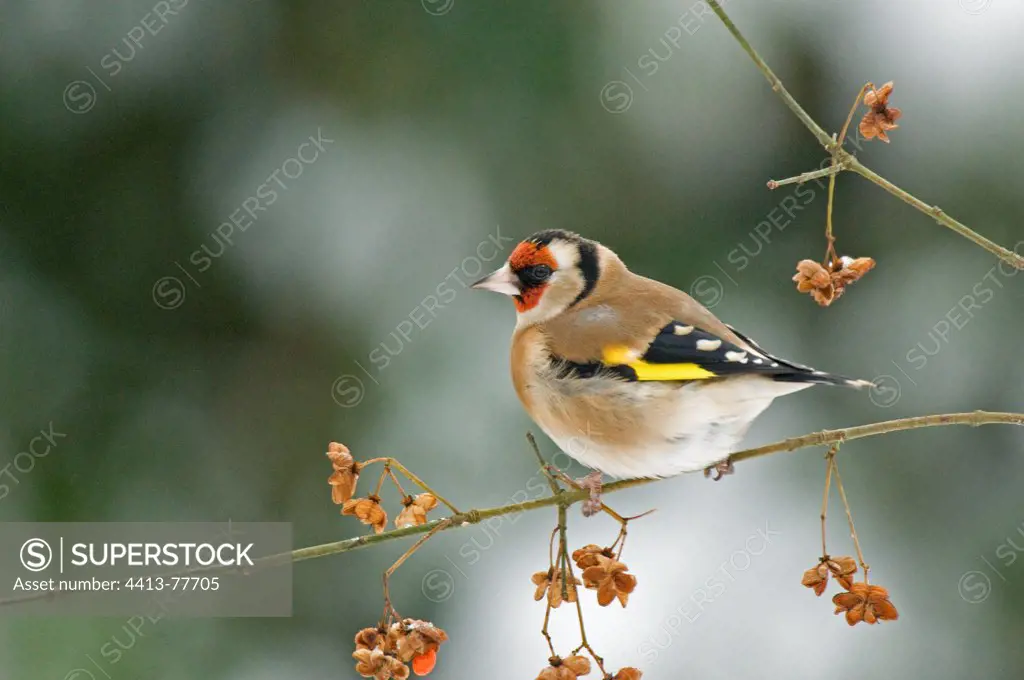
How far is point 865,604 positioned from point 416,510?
654 millimetres

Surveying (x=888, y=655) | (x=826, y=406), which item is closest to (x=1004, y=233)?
(x=826, y=406)

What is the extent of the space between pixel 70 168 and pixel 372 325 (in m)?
0.93

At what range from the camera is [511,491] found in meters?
2.86

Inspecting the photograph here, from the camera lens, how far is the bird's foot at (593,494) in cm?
153

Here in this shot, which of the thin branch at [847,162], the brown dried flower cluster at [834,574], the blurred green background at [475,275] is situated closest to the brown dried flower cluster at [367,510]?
the brown dried flower cluster at [834,574]

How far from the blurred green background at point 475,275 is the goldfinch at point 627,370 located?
3.15 feet

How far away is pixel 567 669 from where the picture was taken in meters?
1.41

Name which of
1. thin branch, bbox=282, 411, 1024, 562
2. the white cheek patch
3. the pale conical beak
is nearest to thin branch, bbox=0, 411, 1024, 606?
thin branch, bbox=282, 411, 1024, 562

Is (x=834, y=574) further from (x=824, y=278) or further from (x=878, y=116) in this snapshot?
(x=878, y=116)

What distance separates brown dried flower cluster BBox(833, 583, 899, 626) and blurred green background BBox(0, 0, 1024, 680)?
1286mm

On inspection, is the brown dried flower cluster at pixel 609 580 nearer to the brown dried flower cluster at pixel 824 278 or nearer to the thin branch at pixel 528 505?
the thin branch at pixel 528 505

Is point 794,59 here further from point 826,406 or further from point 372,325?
point 372,325

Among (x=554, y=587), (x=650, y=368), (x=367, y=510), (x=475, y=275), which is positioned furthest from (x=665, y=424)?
(x=475, y=275)

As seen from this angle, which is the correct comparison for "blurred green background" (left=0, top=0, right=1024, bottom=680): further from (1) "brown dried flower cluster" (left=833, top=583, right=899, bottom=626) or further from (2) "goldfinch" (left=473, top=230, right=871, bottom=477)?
(1) "brown dried flower cluster" (left=833, top=583, right=899, bottom=626)
